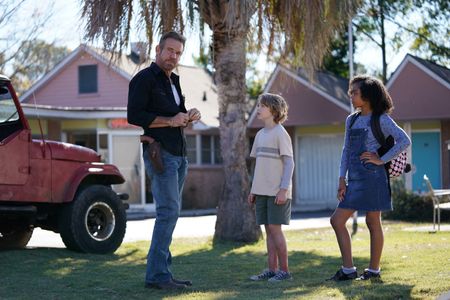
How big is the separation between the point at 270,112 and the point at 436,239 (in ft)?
18.9

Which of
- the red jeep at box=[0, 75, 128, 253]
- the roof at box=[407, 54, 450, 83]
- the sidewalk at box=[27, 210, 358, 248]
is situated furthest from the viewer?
the roof at box=[407, 54, 450, 83]

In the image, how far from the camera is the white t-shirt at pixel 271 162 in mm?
8086

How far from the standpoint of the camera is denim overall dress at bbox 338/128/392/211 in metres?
7.61

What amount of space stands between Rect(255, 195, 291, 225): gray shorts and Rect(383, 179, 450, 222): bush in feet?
38.4

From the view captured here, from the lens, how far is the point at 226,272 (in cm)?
909

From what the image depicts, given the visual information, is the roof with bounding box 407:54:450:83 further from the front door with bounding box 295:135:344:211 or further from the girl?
the girl

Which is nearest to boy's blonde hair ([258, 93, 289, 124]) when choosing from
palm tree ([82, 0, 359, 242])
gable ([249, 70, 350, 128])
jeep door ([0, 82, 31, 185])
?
jeep door ([0, 82, 31, 185])

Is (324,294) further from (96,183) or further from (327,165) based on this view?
(327,165)

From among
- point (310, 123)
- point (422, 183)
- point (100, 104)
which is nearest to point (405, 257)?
point (422, 183)

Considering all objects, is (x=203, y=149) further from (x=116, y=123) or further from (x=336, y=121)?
(x=336, y=121)

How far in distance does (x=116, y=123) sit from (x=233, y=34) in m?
12.9

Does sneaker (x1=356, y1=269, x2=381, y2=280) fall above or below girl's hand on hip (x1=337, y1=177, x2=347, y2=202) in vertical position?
below

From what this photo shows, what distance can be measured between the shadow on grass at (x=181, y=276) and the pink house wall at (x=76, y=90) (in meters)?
18.5

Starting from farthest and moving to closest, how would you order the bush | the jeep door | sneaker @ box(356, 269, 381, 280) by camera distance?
the bush
the jeep door
sneaker @ box(356, 269, 381, 280)
